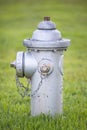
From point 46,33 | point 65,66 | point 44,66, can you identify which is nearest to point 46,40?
point 46,33

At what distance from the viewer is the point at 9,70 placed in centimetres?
1038

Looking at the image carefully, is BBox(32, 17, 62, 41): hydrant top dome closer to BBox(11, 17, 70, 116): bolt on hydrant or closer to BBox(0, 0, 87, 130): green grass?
BBox(11, 17, 70, 116): bolt on hydrant

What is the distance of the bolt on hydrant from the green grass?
0.18 m

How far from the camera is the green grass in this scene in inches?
217

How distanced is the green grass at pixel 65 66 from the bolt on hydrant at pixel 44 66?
0.59 ft

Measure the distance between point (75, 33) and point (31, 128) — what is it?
14297 mm

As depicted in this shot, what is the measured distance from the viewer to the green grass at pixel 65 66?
217 inches

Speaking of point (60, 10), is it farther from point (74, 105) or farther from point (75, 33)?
point (74, 105)

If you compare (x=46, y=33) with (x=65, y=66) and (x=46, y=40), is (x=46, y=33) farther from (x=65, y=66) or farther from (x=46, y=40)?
(x=65, y=66)

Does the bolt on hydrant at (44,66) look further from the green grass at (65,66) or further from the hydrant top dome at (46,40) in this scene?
the green grass at (65,66)

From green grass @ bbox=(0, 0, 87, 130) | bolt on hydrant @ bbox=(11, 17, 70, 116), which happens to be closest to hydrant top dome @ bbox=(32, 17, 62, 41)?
bolt on hydrant @ bbox=(11, 17, 70, 116)

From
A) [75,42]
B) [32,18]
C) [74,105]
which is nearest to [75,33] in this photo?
[75,42]

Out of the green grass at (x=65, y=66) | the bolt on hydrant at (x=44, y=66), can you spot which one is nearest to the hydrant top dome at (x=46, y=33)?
the bolt on hydrant at (x=44, y=66)

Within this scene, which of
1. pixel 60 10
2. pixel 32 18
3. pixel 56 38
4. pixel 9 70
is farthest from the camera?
pixel 60 10
